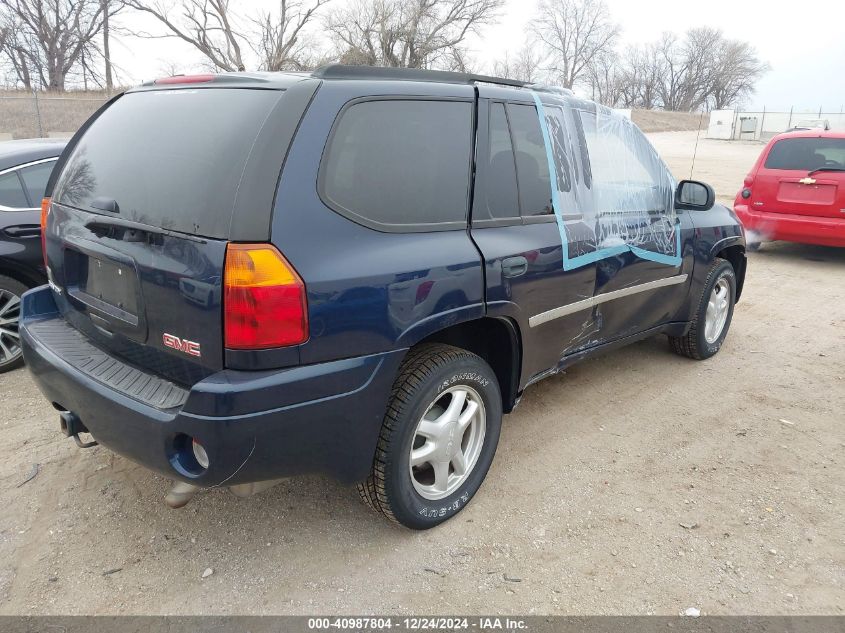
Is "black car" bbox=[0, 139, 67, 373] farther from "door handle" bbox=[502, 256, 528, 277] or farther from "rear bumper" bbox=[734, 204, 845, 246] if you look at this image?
"rear bumper" bbox=[734, 204, 845, 246]

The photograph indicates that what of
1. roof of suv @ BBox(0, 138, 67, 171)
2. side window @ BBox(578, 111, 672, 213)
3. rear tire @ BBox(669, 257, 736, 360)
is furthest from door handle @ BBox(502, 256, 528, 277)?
roof of suv @ BBox(0, 138, 67, 171)

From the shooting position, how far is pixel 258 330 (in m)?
2.08

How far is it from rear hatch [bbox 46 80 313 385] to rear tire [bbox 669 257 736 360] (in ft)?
11.4

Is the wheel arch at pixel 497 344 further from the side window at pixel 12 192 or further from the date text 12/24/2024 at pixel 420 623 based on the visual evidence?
the side window at pixel 12 192

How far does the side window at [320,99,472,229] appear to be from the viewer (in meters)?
2.30

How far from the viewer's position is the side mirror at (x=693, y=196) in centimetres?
414

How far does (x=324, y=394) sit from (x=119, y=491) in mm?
1470

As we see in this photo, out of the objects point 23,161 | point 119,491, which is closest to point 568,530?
point 119,491

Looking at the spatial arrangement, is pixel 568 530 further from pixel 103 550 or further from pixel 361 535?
pixel 103 550

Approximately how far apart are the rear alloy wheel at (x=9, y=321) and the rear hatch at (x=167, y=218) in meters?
1.91

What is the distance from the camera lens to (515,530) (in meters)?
2.84

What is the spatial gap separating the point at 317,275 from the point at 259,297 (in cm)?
21

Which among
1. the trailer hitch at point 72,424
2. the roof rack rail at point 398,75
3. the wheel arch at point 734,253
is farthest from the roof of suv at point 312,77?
the wheel arch at point 734,253

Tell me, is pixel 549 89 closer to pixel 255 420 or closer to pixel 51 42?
pixel 255 420
